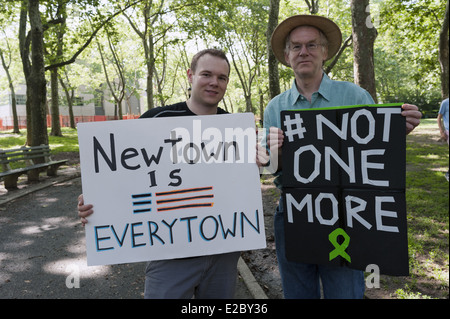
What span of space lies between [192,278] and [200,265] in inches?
3.6

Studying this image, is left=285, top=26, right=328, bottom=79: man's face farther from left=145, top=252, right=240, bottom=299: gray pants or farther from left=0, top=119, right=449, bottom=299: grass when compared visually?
left=0, top=119, right=449, bottom=299: grass

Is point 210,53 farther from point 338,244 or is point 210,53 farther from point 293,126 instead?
point 338,244

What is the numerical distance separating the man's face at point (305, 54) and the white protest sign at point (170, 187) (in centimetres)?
46

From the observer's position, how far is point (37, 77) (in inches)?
401

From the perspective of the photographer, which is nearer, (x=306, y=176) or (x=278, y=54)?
(x=306, y=176)

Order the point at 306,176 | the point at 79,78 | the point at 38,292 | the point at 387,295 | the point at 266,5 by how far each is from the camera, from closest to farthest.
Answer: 1. the point at 306,176
2. the point at 387,295
3. the point at 38,292
4. the point at 266,5
5. the point at 79,78

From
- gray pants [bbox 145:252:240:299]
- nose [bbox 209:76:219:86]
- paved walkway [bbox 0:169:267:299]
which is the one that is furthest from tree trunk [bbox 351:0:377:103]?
gray pants [bbox 145:252:240:299]

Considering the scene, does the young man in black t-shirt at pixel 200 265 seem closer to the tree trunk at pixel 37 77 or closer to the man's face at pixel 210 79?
the man's face at pixel 210 79

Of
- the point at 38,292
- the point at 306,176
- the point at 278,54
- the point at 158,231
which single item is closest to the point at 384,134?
the point at 306,176

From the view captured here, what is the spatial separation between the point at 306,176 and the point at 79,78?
41525 millimetres

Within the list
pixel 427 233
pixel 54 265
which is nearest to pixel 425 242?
pixel 427 233

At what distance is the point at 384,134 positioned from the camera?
6.25 feet

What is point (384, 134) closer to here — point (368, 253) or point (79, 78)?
point (368, 253)

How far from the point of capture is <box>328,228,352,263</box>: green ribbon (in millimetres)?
1986
